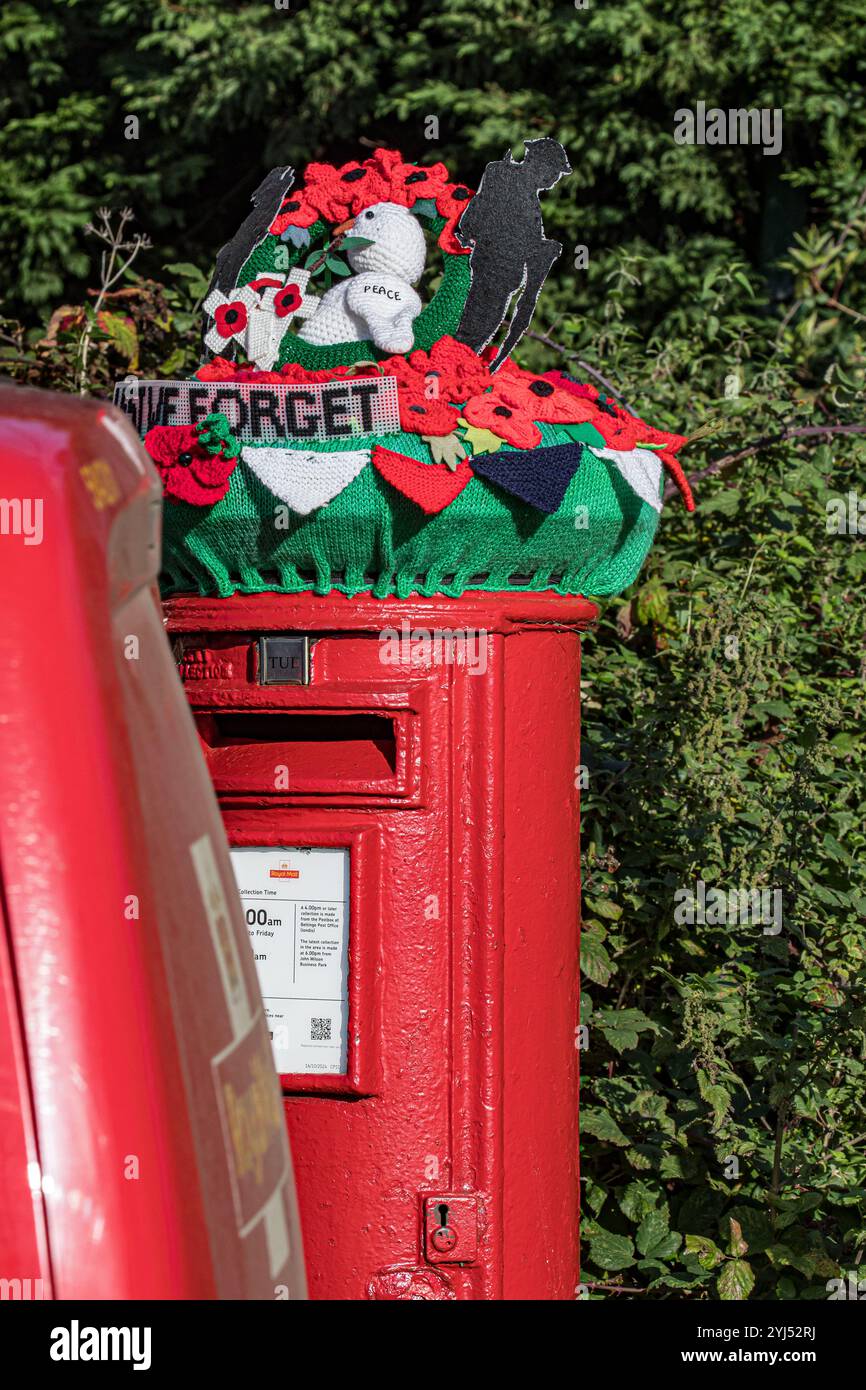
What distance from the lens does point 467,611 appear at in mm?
2318

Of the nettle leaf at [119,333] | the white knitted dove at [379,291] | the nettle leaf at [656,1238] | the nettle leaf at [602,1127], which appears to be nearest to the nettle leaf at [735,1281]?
the nettle leaf at [656,1238]

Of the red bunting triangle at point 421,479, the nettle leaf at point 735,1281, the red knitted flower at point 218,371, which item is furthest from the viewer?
the nettle leaf at point 735,1281

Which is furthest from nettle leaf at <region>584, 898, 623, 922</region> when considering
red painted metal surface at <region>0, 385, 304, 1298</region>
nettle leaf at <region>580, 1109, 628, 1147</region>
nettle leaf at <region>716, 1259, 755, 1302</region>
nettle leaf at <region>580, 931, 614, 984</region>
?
red painted metal surface at <region>0, 385, 304, 1298</region>

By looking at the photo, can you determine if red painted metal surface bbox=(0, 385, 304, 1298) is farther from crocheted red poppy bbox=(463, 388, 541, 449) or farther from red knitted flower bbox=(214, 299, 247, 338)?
red knitted flower bbox=(214, 299, 247, 338)

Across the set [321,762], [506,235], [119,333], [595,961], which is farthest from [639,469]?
[119,333]

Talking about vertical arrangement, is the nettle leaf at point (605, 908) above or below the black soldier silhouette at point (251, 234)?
below

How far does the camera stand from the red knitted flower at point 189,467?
88.1 inches

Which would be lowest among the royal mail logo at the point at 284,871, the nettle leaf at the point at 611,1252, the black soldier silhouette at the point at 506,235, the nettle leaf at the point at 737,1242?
the nettle leaf at the point at 611,1252

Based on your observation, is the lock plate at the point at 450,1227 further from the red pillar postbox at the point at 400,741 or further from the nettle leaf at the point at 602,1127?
the nettle leaf at the point at 602,1127

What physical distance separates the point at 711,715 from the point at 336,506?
1.61 meters

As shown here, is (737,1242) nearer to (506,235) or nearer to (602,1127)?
(602,1127)

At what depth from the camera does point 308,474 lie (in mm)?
2209

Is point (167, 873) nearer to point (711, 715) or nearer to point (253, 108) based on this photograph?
point (711, 715)

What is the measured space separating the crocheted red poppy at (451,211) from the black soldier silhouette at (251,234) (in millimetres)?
268
